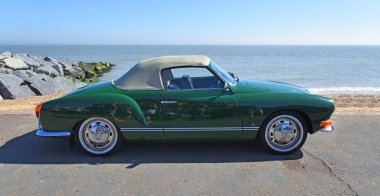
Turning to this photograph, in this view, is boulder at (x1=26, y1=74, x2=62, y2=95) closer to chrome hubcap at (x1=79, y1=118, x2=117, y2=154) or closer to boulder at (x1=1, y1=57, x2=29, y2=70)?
boulder at (x1=1, y1=57, x2=29, y2=70)

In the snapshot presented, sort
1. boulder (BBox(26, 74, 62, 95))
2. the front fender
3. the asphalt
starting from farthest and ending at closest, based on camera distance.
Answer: boulder (BBox(26, 74, 62, 95))
the front fender
the asphalt

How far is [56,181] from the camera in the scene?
373 centimetres

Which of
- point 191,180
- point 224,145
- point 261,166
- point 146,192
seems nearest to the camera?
point 146,192

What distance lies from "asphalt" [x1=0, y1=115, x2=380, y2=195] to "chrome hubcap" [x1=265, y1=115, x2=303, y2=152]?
16 centimetres

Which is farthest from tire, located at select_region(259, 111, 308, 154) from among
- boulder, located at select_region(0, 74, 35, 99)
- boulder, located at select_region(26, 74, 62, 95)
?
boulder, located at select_region(26, 74, 62, 95)

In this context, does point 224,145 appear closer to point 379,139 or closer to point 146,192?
point 146,192

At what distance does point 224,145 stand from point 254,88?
988 mm

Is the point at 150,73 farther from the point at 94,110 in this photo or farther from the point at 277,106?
the point at 277,106

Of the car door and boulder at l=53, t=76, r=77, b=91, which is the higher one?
the car door

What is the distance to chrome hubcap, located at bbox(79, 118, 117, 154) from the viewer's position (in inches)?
175

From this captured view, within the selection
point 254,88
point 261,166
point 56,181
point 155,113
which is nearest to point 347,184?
point 261,166

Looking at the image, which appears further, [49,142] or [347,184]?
[49,142]

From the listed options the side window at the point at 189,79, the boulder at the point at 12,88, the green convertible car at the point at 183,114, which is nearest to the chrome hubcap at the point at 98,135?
the green convertible car at the point at 183,114

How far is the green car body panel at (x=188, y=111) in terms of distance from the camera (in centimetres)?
432
